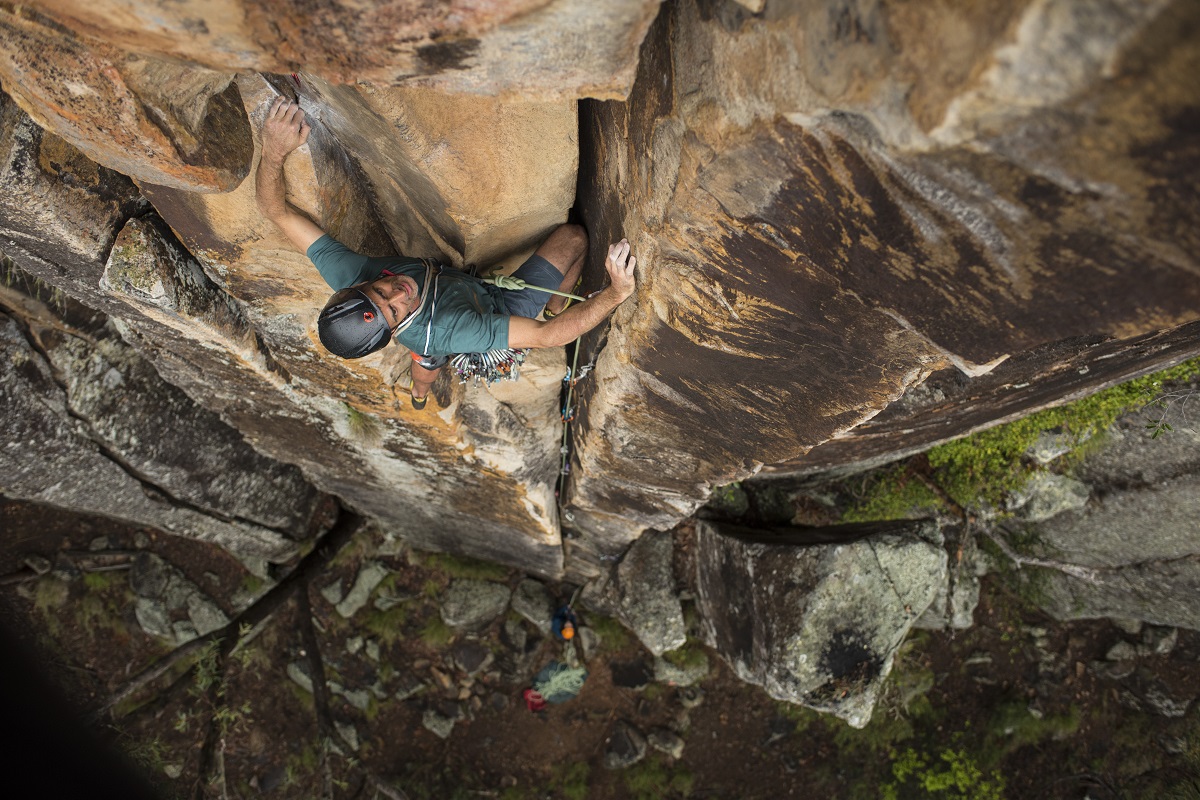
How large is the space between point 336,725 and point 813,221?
283 inches

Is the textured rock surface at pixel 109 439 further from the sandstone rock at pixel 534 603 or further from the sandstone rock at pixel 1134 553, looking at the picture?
the sandstone rock at pixel 1134 553

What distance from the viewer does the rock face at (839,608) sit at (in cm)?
485

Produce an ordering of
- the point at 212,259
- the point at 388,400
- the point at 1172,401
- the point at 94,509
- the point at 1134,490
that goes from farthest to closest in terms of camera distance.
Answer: the point at 94,509 < the point at 1134,490 < the point at 1172,401 < the point at 388,400 < the point at 212,259

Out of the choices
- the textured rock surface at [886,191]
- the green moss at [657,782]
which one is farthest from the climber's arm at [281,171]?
the green moss at [657,782]

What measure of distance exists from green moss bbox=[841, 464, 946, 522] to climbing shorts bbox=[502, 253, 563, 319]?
3.51m

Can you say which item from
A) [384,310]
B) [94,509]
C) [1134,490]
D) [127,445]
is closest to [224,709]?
[94,509]

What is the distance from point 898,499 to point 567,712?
160 inches

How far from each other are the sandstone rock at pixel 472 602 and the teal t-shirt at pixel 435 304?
4.63 m

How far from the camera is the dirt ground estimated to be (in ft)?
21.3

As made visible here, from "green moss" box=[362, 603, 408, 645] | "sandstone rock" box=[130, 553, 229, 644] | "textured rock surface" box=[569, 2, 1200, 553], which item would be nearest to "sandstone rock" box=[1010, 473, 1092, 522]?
"textured rock surface" box=[569, 2, 1200, 553]

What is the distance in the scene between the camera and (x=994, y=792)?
655cm

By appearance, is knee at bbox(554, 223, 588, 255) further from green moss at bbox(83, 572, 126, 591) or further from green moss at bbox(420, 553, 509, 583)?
green moss at bbox(83, 572, 126, 591)

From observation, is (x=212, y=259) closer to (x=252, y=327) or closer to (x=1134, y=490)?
(x=252, y=327)

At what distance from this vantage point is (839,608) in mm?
4844
